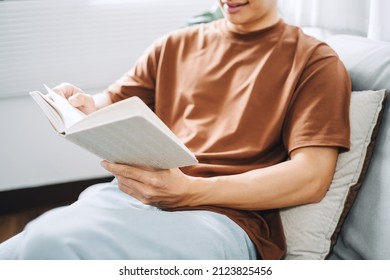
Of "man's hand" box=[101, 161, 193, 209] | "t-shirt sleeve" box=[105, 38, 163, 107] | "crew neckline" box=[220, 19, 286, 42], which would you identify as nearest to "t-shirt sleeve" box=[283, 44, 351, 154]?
"crew neckline" box=[220, 19, 286, 42]

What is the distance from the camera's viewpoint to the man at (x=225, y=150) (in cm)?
78

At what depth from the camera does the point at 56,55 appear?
5.81 ft

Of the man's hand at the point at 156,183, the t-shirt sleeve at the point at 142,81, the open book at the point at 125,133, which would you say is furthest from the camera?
the t-shirt sleeve at the point at 142,81

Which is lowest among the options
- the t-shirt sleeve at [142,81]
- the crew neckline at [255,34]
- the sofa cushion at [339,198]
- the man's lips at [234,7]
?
the sofa cushion at [339,198]

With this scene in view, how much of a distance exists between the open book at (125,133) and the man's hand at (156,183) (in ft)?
0.07

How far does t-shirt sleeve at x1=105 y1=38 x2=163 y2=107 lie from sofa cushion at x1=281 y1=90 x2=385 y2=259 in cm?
59

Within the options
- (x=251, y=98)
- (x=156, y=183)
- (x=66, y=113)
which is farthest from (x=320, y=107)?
(x=66, y=113)

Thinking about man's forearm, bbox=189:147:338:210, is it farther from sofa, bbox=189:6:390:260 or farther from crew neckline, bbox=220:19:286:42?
crew neckline, bbox=220:19:286:42

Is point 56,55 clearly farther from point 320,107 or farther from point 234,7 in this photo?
point 320,107

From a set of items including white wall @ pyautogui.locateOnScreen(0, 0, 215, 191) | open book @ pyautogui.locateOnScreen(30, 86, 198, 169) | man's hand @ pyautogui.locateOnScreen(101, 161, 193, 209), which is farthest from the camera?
white wall @ pyautogui.locateOnScreen(0, 0, 215, 191)

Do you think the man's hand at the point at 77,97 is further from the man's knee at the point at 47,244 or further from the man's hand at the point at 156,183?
the man's knee at the point at 47,244

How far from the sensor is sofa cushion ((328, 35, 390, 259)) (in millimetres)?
851

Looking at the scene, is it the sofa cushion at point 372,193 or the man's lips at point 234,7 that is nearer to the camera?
the sofa cushion at point 372,193

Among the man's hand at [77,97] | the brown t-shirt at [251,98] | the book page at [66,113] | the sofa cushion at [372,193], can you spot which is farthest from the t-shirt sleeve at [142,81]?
the sofa cushion at [372,193]
